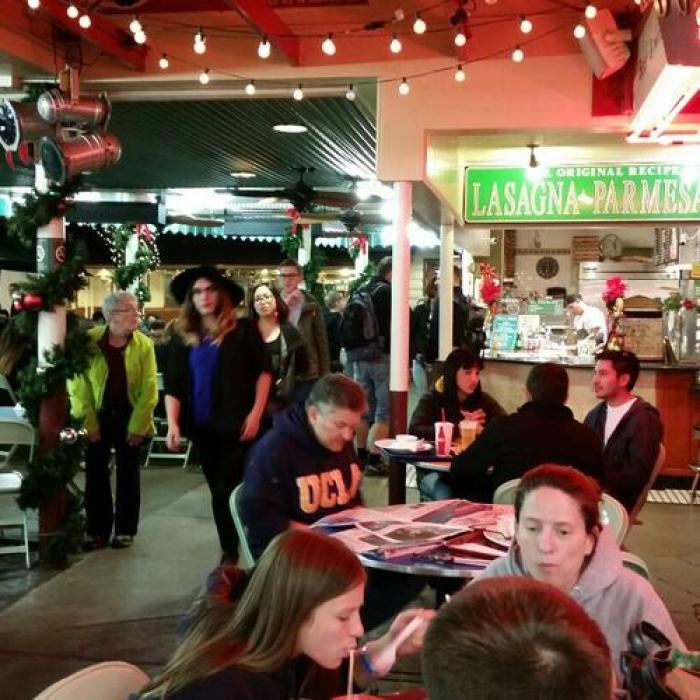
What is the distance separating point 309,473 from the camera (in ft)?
12.1

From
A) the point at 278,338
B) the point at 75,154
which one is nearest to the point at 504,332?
the point at 278,338

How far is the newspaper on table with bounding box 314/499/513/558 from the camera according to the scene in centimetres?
323

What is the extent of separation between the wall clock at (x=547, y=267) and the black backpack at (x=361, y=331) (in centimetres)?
787

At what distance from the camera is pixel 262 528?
3527 millimetres

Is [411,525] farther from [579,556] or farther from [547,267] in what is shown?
[547,267]

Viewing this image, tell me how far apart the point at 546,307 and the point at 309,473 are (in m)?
9.00

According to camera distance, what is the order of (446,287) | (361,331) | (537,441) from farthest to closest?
(446,287)
(361,331)
(537,441)

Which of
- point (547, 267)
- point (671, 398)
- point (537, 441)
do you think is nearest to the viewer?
point (537, 441)

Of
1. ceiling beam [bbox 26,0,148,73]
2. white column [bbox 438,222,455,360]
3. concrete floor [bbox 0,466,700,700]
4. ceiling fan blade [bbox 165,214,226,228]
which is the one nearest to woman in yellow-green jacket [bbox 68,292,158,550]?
concrete floor [bbox 0,466,700,700]

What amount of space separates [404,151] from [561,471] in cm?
410

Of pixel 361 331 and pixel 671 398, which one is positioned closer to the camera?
pixel 671 398

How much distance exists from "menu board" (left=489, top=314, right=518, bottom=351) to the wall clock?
5.42m

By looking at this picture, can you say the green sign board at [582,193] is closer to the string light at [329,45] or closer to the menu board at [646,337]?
the menu board at [646,337]

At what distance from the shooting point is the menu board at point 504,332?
1059cm
